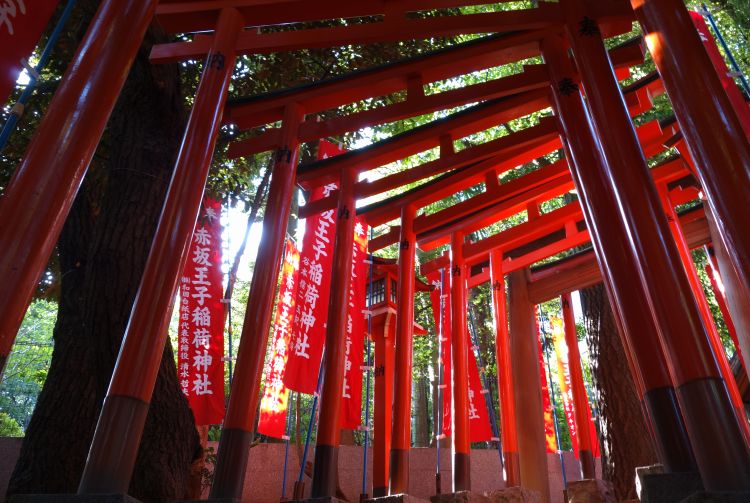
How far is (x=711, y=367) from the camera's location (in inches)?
104

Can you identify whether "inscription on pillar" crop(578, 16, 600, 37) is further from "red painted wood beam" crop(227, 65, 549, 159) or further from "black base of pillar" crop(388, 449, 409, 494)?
"black base of pillar" crop(388, 449, 409, 494)

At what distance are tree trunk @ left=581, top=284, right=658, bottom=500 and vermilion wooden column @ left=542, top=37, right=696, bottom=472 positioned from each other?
4378mm

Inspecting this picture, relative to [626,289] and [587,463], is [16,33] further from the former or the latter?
[587,463]

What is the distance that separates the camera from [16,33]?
2.86 metres

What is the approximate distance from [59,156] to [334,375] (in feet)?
9.35

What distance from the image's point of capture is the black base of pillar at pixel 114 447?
2801mm

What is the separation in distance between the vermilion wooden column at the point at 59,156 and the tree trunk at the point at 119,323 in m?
1.91

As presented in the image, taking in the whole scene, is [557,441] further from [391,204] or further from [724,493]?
[724,493]

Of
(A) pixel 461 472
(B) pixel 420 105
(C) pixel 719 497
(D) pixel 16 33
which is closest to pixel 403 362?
(A) pixel 461 472

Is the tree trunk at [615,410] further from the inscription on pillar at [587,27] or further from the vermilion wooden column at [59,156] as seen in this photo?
the vermilion wooden column at [59,156]

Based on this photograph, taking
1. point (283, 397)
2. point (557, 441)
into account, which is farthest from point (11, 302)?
point (557, 441)

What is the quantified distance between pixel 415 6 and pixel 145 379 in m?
3.63

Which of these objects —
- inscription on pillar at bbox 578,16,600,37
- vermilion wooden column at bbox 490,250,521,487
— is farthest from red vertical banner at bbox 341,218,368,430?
inscription on pillar at bbox 578,16,600,37

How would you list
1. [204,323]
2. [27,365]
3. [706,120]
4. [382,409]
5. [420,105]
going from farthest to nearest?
[27,365] → [382,409] → [204,323] → [420,105] → [706,120]
